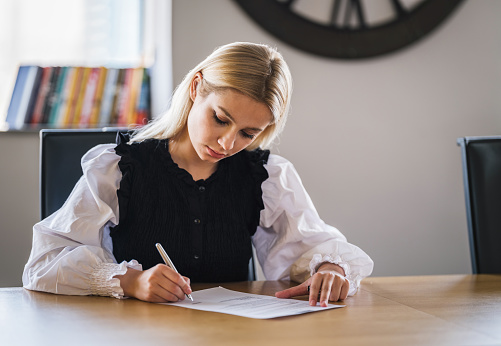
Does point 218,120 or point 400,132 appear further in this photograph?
point 400,132

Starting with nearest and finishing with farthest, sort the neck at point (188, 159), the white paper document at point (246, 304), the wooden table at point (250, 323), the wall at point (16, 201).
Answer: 1. the wooden table at point (250, 323)
2. the white paper document at point (246, 304)
3. the neck at point (188, 159)
4. the wall at point (16, 201)

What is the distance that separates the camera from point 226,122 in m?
1.29

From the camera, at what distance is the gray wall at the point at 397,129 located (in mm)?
2172

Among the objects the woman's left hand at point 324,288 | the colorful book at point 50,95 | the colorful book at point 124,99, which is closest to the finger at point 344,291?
the woman's left hand at point 324,288

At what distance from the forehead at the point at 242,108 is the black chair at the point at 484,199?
578 mm

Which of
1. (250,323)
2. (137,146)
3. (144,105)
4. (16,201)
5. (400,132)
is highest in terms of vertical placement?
(144,105)

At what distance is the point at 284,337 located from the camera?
2.55 feet

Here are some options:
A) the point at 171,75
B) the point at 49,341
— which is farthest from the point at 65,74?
the point at 49,341

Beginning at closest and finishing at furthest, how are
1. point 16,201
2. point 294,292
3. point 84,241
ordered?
point 294,292 < point 84,241 < point 16,201

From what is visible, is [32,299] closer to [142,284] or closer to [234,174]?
[142,284]

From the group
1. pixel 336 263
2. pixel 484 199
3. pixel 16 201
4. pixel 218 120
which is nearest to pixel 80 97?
pixel 16 201

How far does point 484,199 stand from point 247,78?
27.1 inches

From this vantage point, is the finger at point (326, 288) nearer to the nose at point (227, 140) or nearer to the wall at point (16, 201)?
the nose at point (227, 140)

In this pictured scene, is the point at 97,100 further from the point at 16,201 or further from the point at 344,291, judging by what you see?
the point at 344,291
